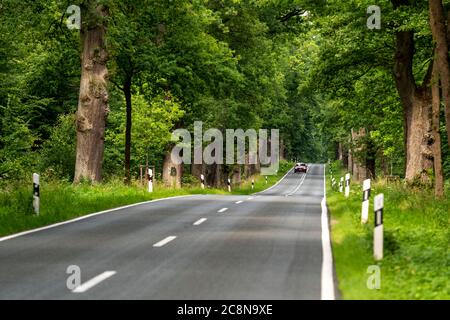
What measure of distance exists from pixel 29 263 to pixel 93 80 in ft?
47.9

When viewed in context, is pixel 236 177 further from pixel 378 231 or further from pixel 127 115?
pixel 378 231

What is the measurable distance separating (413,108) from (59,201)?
13.2 metres

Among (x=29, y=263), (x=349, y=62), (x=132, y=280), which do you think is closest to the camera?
(x=132, y=280)

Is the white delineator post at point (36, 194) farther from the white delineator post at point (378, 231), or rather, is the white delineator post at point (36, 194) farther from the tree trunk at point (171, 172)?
the tree trunk at point (171, 172)

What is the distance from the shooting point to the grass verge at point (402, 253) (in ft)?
27.4

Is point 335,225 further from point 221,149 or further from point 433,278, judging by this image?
point 221,149

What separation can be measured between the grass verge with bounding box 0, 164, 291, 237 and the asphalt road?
707 mm

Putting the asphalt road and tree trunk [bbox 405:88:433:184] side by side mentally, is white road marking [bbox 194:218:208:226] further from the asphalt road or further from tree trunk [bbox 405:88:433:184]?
tree trunk [bbox 405:88:433:184]

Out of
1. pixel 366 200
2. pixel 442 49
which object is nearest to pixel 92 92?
pixel 366 200

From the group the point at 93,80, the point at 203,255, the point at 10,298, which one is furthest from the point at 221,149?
the point at 10,298

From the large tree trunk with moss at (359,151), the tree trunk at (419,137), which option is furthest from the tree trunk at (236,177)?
the tree trunk at (419,137)

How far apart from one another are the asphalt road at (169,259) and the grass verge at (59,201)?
707 millimetres

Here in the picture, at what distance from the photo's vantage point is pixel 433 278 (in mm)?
9008
